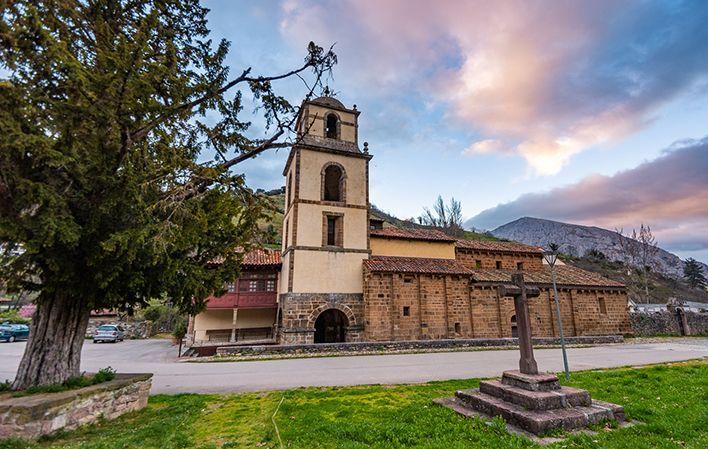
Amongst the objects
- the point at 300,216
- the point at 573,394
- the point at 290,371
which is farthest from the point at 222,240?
the point at 300,216

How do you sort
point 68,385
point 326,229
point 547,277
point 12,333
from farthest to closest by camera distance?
point 547,277
point 12,333
point 326,229
point 68,385

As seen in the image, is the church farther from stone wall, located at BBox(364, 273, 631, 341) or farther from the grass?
the grass

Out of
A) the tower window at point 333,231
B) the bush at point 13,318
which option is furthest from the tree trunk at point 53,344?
the bush at point 13,318

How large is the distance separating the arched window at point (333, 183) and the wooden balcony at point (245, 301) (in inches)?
290

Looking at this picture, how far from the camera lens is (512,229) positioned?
17662 cm

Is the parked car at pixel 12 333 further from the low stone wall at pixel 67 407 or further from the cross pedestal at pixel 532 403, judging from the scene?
the cross pedestal at pixel 532 403

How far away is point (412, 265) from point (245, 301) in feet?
35.3

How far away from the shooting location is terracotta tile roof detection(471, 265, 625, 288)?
71.0 ft

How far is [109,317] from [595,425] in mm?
42360

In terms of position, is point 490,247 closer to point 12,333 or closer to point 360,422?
point 360,422

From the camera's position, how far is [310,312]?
1798 cm

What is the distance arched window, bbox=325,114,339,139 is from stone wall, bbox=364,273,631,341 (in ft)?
30.5

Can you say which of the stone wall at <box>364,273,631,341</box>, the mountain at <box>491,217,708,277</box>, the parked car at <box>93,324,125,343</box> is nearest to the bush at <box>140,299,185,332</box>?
the parked car at <box>93,324,125,343</box>

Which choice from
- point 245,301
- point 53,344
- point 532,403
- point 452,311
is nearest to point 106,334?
point 245,301
